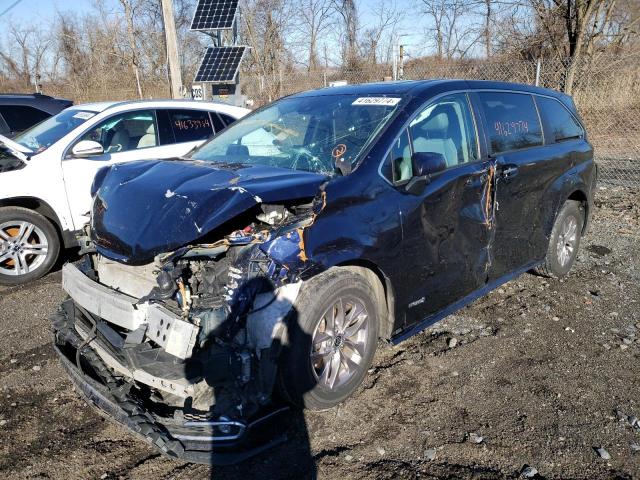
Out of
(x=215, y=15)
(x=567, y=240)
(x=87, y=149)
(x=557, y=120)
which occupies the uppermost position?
(x=215, y=15)

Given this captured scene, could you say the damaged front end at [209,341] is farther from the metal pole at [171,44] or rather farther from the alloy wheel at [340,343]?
the metal pole at [171,44]

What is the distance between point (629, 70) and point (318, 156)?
1186cm

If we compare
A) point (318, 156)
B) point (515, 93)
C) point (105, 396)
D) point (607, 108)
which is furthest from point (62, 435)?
point (607, 108)

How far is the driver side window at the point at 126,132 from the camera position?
6.02 metres

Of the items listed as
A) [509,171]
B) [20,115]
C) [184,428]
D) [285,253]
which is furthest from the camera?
[20,115]

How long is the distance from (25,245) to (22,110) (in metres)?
4.65

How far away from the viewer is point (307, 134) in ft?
12.0

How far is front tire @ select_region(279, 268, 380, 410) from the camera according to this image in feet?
9.32

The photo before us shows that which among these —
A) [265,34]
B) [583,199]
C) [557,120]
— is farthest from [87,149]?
[265,34]

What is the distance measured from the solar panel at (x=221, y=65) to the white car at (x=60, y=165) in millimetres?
5287

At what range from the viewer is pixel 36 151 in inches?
222

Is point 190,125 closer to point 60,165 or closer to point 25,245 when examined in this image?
point 60,165

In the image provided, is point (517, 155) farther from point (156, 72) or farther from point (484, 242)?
point (156, 72)

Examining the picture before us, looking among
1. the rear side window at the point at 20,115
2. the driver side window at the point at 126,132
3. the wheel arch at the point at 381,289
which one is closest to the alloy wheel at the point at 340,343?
the wheel arch at the point at 381,289
